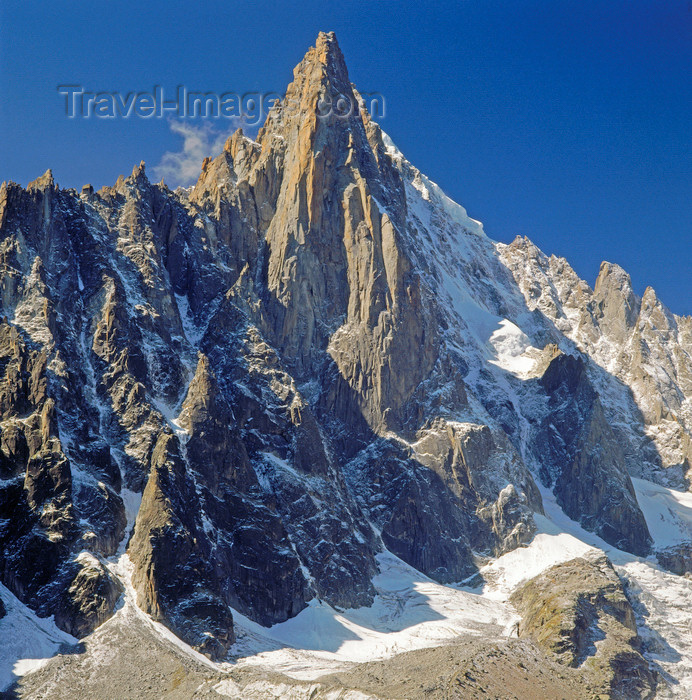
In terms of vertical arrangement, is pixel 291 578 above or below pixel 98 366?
below

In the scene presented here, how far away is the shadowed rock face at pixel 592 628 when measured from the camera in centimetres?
16112

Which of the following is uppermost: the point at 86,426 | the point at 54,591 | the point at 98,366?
the point at 98,366

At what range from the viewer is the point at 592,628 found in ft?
561

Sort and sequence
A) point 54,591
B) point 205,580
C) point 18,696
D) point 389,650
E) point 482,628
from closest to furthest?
point 18,696 → point 54,591 → point 205,580 → point 389,650 → point 482,628

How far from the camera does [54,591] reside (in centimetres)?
14975

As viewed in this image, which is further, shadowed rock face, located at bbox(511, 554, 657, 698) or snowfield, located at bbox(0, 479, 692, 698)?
shadowed rock face, located at bbox(511, 554, 657, 698)

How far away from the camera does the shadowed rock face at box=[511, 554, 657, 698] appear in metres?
161

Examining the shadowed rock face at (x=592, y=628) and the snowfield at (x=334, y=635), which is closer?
the snowfield at (x=334, y=635)

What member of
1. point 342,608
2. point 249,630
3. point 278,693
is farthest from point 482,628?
point 278,693

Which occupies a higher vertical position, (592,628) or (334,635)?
(334,635)

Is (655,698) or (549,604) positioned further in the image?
(549,604)

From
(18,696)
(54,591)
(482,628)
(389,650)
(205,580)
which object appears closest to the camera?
(18,696)

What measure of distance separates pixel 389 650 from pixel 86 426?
62.7 m

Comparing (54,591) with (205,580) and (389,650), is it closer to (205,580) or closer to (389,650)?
(205,580)
